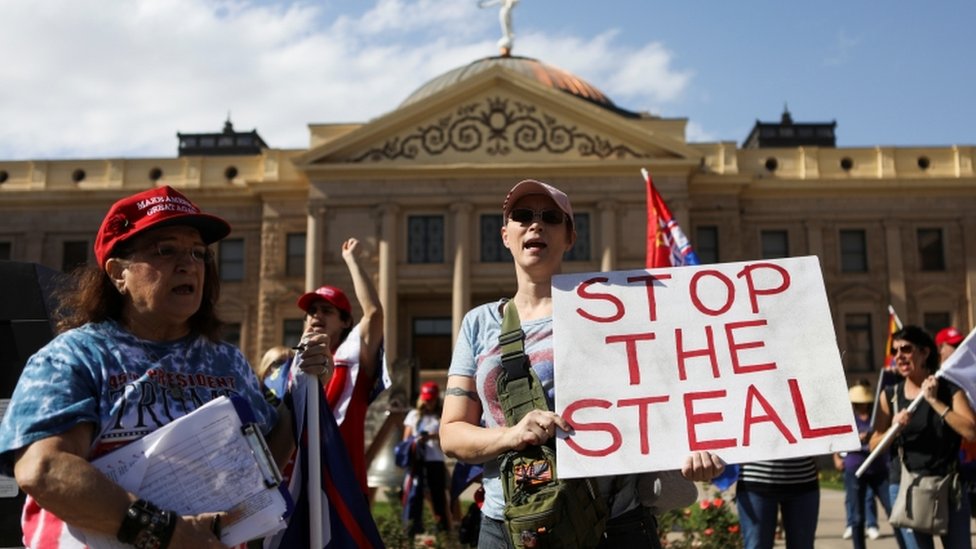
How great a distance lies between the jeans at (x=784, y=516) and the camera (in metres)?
5.70

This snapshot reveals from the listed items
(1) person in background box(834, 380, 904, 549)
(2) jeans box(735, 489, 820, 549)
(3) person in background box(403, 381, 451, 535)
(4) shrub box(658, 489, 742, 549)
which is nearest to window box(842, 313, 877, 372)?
(1) person in background box(834, 380, 904, 549)

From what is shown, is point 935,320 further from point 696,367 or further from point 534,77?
point 696,367

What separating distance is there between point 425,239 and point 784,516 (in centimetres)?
3182

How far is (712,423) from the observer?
3.03 metres

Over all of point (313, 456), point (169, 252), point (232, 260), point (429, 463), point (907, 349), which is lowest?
point (429, 463)

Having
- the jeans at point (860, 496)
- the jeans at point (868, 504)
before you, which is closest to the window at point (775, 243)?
the jeans at point (868, 504)

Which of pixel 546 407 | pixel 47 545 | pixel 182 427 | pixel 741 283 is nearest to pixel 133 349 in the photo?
pixel 182 427

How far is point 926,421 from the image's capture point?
6.09 meters

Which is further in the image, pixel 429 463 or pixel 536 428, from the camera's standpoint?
pixel 429 463

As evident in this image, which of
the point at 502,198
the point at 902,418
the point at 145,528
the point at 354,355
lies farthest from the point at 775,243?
the point at 145,528

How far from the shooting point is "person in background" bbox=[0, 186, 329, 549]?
2.50 metres

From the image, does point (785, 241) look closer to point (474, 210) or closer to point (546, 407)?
point (474, 210)

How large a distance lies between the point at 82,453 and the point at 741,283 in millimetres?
2260

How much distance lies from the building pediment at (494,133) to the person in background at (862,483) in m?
25.9
